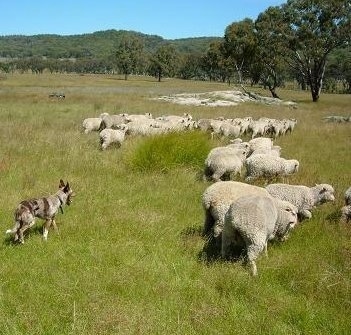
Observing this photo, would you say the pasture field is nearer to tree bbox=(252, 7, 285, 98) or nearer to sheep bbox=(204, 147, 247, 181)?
sheep bbox=(204, 147, 247, 181)

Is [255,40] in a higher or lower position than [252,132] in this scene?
higher

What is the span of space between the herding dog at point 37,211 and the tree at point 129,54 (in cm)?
11596

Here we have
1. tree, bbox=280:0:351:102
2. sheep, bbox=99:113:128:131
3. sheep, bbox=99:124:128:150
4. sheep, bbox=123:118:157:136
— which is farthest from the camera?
tree, bbox=280:0:351:102

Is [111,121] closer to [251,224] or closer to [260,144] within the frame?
[260,144]

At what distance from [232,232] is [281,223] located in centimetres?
145

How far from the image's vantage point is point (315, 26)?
47656 mm

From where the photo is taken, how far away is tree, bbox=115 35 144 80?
406ft

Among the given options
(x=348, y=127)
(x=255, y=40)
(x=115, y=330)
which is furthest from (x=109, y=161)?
(x=255, y=40)

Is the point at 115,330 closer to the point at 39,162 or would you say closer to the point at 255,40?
the point at 39,162

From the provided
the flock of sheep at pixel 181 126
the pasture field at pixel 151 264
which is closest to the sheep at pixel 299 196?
the pasture field at pixel 151 264

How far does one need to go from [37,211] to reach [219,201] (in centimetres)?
328

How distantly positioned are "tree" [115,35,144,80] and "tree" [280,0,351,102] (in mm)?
77796

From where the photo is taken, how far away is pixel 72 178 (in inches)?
519

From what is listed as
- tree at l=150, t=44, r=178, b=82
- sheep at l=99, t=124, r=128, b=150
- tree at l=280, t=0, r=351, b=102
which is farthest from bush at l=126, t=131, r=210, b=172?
tree at l=150, t=44, r=178, b=82
